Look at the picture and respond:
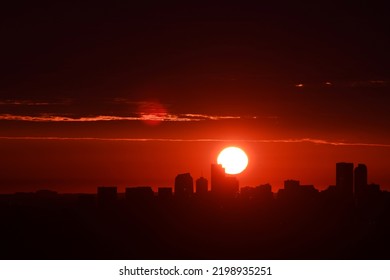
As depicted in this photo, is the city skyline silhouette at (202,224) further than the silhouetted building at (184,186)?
No

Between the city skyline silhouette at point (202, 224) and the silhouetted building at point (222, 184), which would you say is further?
the silhouetted building at point (222, 184)

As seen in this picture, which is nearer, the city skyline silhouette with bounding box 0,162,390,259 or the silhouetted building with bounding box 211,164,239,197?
the city skyline silhouette with bounding box 0,162,390,259
